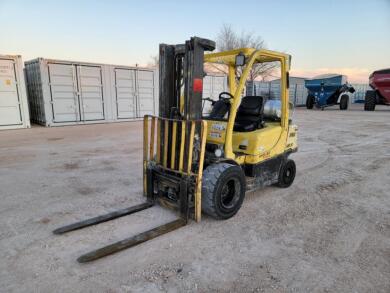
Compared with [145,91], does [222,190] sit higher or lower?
lower

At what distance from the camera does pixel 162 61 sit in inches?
138

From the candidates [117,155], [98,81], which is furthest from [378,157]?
[98,81]

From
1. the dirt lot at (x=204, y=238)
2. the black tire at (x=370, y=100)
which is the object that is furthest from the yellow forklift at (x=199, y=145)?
the black tire at (x=370, y=100)

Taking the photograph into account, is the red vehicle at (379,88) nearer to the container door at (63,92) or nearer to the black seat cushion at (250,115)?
the black seat cushion at (250,115)

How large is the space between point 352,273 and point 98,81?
12.8m

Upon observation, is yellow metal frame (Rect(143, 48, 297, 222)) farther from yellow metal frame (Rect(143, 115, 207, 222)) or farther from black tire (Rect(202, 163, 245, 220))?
black tire (Rect(202, 163, 245, 220))

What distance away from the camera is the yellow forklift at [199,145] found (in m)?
3.28

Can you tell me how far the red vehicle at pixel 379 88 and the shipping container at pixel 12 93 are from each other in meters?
20.9

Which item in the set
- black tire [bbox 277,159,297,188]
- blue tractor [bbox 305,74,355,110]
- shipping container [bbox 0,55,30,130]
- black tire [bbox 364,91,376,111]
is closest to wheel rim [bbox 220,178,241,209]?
black tire [bbox 277,159,297,188]

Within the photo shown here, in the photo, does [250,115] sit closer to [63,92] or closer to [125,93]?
[63,92]

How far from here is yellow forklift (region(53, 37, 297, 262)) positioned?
3275 millimetres

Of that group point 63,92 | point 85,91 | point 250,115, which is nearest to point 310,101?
point 85,91

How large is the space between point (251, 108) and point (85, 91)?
34.5 feet

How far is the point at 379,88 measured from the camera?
19094 mm
